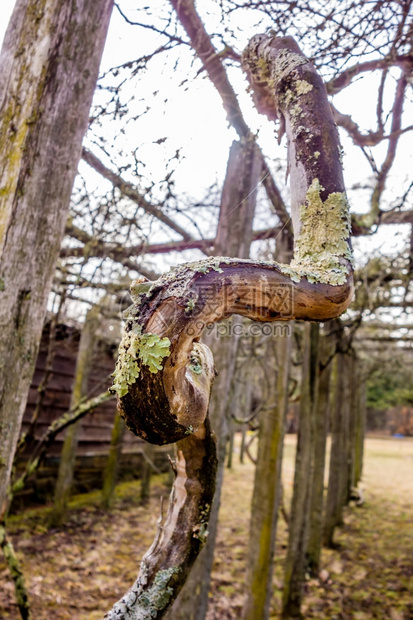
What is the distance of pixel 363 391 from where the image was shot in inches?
523

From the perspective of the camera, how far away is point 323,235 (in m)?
0.84

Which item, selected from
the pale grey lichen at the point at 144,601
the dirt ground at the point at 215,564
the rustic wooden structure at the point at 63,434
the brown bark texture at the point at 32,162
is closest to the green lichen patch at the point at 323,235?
the pale grey lichen at the point at 144,601

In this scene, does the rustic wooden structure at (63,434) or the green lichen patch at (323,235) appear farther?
the rustic wooden structure at (63,434)

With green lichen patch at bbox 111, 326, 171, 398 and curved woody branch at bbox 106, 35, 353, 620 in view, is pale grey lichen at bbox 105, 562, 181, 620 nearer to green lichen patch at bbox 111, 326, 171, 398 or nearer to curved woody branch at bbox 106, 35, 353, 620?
curved woody branch at bbox 106, 35, 353, 620

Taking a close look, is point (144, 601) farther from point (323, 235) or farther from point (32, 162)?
point (32, 162)

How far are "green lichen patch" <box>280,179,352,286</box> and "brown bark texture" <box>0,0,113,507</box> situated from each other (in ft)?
3.02

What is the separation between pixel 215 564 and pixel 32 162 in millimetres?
5500

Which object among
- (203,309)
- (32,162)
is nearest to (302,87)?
(203,309)

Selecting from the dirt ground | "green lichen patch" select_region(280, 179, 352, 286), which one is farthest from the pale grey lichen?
the dirt ground

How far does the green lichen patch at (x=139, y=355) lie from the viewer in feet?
1.97

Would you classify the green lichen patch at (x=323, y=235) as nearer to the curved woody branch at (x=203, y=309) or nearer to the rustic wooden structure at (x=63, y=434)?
the curved woody branch at (x=203, y=309)

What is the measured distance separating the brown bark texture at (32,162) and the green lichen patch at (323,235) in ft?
3.02

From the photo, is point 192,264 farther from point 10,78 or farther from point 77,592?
point 77,592

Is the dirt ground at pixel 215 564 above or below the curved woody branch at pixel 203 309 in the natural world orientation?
below
